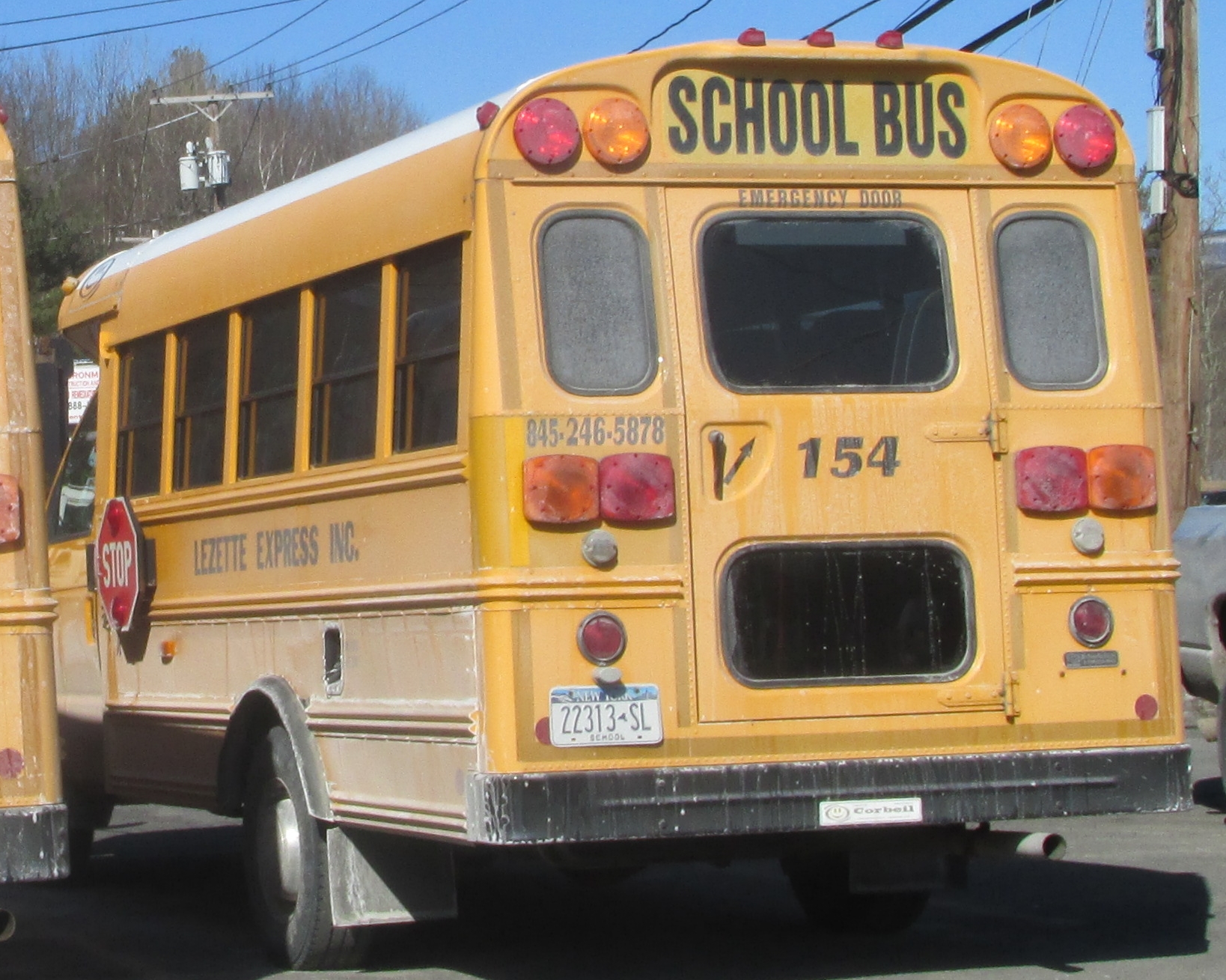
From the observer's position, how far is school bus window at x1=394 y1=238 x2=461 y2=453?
21.0 ft

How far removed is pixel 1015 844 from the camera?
6.77 meters

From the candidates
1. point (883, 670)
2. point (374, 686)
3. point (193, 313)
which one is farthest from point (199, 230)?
point (883, 670)

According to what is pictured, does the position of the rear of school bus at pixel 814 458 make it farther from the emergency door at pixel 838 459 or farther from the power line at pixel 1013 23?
the power line at pixel 1013 23

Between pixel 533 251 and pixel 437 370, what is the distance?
51cm

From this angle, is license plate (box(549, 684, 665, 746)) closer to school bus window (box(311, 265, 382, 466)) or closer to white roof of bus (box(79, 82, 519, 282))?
school bus window (box(311, 265, 382, 466))

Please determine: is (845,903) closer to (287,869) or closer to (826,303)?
(287,869)

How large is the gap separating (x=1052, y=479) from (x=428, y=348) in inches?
77.9

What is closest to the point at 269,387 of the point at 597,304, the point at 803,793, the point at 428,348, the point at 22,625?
the point at 428,348

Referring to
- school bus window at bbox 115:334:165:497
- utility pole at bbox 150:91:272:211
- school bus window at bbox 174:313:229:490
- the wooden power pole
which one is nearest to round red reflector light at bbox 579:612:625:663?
school bus window at bbox 174:313:229:490

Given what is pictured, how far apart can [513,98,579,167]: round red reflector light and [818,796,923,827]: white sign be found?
2079 millimetres

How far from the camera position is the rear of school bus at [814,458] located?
20.1ft

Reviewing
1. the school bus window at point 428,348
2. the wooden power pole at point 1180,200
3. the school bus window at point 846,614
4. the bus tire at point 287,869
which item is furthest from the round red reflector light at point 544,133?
the wooden power pole at point 1180,200

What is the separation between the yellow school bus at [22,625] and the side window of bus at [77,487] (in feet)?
10.2

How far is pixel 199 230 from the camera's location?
27.0 ft
